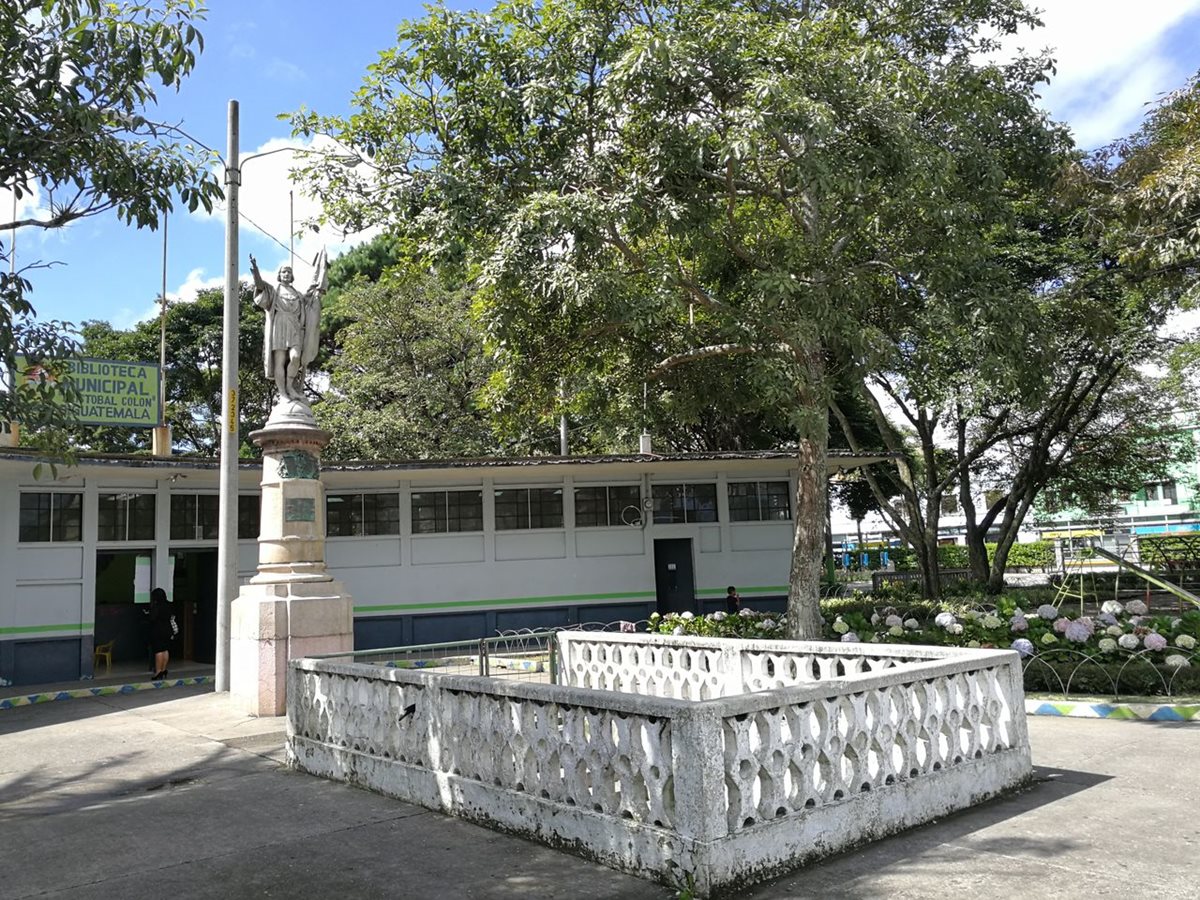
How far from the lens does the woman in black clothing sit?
1677 cm

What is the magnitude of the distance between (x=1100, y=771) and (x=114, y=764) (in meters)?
8.89

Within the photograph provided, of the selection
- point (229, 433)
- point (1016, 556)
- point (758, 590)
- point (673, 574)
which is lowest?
point (758, 590)

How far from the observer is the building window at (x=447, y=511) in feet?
66.2

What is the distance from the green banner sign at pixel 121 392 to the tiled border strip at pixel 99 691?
4969mm

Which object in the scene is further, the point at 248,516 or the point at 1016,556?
the point at 1016,556

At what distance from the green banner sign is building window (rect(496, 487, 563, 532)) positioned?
6963 millimetres

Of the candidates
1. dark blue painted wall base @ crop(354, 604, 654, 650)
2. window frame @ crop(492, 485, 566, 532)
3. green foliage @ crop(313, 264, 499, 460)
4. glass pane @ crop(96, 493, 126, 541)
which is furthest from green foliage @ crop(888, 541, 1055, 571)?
glass pane @ crop(96, 493, 126, 541)

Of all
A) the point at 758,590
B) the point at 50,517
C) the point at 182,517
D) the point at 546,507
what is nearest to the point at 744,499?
the point at 758,590

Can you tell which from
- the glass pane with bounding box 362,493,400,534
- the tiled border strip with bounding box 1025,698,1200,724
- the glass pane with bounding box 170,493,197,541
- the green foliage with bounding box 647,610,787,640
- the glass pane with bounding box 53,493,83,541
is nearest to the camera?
the tiled border strip with bounding box 1025,698,1200,724

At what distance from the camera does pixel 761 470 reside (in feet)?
71.3

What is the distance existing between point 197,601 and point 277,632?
1040 cm

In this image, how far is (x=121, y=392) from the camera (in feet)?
59.5

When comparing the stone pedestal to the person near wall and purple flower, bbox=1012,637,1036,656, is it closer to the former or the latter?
purple flower, bbox=1012,637,1036,656

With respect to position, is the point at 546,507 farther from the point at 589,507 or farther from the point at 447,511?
the point at 447,511
